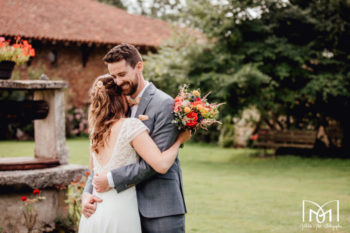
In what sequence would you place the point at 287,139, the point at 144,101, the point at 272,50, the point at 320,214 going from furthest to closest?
the point at 287,139, the point at 272,50, the point at 320,214, the point at 144,101

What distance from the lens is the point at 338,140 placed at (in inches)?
678

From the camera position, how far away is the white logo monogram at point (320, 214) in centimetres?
647

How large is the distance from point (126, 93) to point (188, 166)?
404 inches

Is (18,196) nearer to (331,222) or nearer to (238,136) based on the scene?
(331,222)

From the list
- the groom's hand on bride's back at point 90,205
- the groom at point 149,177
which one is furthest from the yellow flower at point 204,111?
the groom's hand on bride's back at point 90,205

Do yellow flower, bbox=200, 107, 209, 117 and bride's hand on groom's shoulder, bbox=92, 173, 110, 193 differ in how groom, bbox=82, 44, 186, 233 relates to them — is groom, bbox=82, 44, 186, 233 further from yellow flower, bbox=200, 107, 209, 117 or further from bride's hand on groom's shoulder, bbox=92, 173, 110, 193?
yellow flower, bbox=200, 107, 209, 117

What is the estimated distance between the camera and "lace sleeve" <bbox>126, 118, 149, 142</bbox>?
301 cm

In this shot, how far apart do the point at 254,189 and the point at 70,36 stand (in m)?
14.6

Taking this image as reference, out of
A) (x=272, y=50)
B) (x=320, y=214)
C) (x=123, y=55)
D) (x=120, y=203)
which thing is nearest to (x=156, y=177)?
(x=120, y=203)

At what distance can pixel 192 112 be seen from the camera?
3174 mm

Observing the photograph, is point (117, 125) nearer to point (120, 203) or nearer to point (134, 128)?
point (134, 128)

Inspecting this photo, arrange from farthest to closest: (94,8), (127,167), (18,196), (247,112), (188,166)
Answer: (94,8) < (247,112) < (188,166) < (18,196) < (127,167)

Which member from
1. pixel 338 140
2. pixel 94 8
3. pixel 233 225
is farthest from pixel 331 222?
pixel 94 8

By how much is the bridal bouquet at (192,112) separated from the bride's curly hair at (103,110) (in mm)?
383
